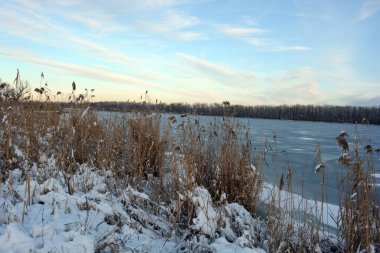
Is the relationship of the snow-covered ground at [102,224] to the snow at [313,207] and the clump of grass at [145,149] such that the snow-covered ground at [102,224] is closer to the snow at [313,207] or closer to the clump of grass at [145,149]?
the snow at [313,207]

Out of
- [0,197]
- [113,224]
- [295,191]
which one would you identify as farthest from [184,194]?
[295,191]

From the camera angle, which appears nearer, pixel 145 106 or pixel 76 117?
pixel 76 117

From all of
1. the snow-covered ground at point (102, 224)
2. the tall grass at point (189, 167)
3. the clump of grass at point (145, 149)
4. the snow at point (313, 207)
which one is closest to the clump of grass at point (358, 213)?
the tall grass at point (189, 167)

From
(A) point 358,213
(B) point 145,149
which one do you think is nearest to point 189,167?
(B) point 145,149

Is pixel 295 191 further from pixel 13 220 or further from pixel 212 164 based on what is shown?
pixel 13 220

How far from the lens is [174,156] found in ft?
12.1

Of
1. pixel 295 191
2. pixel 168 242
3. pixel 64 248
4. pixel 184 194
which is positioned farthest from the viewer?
pixel 295 191

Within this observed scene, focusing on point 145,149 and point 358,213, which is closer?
point 358,213

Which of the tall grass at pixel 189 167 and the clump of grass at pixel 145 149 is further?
the clump of grass at pixel 145 149

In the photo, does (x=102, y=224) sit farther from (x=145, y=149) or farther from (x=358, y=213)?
(x=358, y=213)

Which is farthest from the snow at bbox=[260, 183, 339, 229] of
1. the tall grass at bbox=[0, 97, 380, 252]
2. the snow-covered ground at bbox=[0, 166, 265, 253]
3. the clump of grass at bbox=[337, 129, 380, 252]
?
the snow-covered ground at bbox=[0, 166, 265, 253]

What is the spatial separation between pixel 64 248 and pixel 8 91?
4.38 meters

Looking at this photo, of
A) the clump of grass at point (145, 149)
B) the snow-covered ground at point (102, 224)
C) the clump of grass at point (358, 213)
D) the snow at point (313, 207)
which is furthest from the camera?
the clump of grass at point (145, 149)

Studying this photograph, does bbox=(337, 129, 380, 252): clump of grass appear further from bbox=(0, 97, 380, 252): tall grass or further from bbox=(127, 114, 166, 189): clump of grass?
bbox=(127, 114, 166, 189): clump of grass
